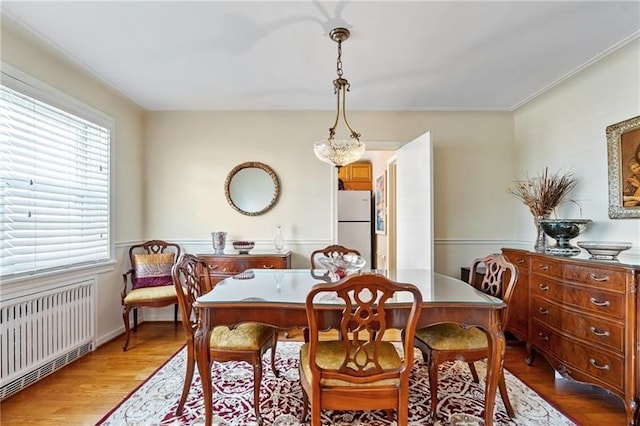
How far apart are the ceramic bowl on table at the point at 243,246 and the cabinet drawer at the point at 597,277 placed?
285cm

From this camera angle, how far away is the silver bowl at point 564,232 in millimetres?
2500

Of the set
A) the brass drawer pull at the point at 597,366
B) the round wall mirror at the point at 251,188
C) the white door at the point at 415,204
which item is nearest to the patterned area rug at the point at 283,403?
the brass drawer pull at the point at 597,366

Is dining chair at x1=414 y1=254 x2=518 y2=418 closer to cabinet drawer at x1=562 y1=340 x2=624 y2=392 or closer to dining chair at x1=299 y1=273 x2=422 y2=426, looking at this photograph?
dining chair at x1=299 y1=273 x2=422 y2=426

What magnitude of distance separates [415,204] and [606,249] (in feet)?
5.50

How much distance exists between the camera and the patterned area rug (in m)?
1.95

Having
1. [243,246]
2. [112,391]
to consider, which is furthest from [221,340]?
[243,246]

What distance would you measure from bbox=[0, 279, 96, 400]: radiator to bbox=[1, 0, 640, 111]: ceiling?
1.93 m

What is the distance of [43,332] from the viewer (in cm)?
247

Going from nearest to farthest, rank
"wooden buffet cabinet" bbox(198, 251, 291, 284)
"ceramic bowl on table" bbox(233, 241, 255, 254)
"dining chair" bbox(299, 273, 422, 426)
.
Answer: "dining chair" bbox(299, 273, 422, 426) → "wooden buffet cabinet" bbox(198, 251, 291, 284) → "ceramic bowl on table" bbox(233, 241, 255, 254)

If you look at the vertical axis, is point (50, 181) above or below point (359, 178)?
below

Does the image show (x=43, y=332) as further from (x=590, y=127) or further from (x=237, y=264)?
(x=590, y=127)

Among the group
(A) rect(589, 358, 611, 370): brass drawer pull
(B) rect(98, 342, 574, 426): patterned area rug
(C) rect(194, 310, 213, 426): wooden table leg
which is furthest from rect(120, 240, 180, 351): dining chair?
(A) rect(589, 358, 611, 370): brass drawer pull

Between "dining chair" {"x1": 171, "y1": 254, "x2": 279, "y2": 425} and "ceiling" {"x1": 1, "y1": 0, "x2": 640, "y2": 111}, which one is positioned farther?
"ceiling" {"x1": 1, "y1": 0, "x2": 640, "y2": 111}

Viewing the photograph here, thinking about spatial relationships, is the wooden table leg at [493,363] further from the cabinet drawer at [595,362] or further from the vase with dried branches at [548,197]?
the vase with dried branches at [548,197]
